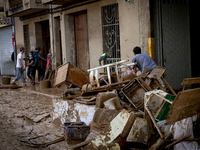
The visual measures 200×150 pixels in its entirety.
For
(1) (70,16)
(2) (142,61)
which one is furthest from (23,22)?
(2) (142,61)

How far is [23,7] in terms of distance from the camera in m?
16.1

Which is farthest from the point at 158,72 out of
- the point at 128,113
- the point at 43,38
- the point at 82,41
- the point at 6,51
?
the point at 6,51

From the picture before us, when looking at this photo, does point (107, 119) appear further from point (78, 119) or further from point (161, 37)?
point (161, 37)

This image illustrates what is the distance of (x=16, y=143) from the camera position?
18.4ft

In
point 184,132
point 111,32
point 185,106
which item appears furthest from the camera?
point 111,32

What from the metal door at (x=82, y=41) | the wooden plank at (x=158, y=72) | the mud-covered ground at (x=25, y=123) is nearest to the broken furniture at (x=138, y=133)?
the mud-covered ground at (x=25, y=123)

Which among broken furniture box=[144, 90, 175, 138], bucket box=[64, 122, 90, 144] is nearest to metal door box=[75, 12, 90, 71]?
bucket box=[64, 122, 90, 144]

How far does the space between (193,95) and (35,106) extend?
5.78m

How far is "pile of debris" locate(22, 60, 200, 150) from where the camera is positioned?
443 cm

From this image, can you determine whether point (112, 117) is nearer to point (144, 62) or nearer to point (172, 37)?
point (144, 62)

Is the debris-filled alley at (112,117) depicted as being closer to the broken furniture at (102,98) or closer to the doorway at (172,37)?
the broken furniture at (102,98)

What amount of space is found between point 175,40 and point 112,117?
15.9 feet

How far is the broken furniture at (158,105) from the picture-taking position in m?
4.66

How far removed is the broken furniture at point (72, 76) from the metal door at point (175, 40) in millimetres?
2988
